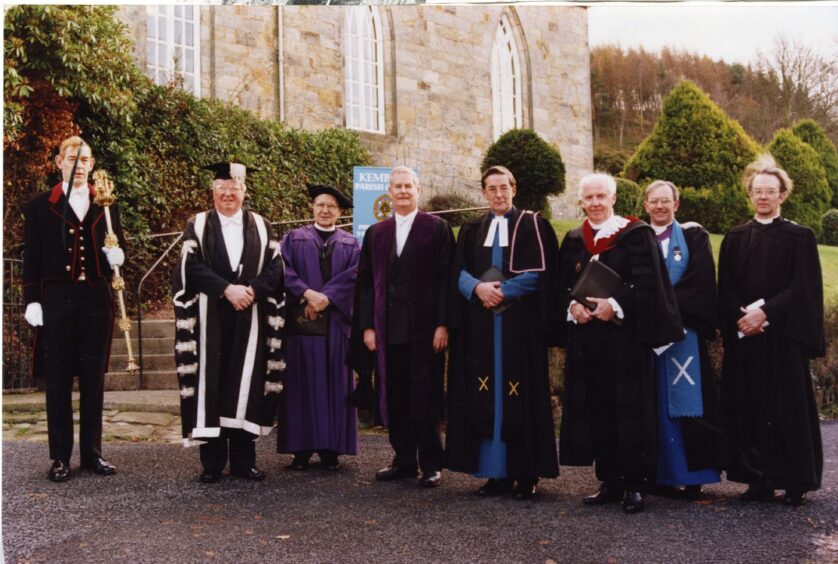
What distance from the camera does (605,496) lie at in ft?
14.0

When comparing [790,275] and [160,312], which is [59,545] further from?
[160,312]

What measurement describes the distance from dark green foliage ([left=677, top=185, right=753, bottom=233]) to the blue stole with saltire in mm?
3227

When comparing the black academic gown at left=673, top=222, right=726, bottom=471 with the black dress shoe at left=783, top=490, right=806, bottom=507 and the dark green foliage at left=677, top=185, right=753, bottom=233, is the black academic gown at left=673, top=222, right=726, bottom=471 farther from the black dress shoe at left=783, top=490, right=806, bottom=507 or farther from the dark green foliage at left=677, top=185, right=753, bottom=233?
the dark green foliage at left=677, top=185, right=753, bottom=233

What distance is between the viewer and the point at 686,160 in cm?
874

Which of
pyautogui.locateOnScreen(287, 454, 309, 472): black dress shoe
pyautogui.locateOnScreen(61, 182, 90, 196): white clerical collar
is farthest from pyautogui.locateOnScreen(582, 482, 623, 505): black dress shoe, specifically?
pyautogui.locateOnScreen(61, 182, 90, 196): white clerical collar

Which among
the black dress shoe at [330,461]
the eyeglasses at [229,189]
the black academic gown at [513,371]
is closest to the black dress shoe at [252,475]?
the black dress shoe at [330,461]

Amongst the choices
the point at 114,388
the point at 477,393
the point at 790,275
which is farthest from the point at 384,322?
the point at 114,388

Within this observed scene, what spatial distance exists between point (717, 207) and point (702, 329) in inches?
137

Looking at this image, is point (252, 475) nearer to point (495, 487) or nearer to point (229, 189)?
point (495, 487)

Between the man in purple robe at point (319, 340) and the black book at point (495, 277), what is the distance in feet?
3.57

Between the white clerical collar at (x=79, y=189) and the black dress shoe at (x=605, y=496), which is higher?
the white clerical collar at (x=79, y=189)

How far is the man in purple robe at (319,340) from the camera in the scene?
519cm

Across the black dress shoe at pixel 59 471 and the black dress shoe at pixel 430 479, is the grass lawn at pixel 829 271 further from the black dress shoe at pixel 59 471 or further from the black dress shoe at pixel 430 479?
the black dress shoe at pixel 59 471

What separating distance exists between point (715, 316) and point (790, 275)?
442 mm
